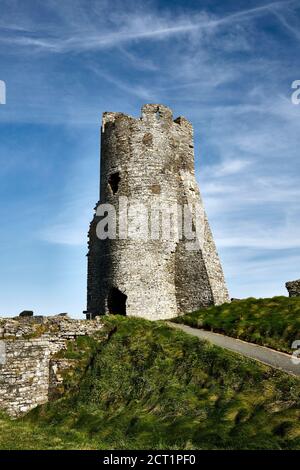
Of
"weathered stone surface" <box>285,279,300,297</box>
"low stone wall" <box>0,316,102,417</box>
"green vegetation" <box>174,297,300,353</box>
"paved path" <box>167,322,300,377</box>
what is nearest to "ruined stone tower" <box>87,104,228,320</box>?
"green vegetation" <box>174,297,300,353</box>

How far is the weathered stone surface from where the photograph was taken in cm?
2316

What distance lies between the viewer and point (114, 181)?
2814cm

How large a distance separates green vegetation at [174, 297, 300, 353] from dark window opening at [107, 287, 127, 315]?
489 centimetres

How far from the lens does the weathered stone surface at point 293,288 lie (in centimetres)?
2316

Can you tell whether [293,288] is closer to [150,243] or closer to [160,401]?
[150,243]

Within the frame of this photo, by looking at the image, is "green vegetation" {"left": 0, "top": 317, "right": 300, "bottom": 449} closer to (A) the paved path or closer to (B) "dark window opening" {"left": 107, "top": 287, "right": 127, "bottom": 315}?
(A) the paved path

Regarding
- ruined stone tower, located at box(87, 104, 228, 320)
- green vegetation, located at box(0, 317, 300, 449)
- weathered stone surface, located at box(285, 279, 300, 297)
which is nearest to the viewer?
green vegetation, located at box(0, 317, 300, 449)

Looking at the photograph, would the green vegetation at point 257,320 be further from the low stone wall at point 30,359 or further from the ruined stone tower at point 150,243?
the low stone wall at point 30,359

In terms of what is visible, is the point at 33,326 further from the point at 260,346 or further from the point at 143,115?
the point at 143,115

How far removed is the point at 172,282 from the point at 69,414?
1219 centimetres

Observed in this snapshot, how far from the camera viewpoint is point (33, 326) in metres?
18.3

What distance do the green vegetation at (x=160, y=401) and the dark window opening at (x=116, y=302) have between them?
7406 mm

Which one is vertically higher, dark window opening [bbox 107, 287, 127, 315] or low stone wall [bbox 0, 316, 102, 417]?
dark window opening [bbox 107, 287, 127, 315]
